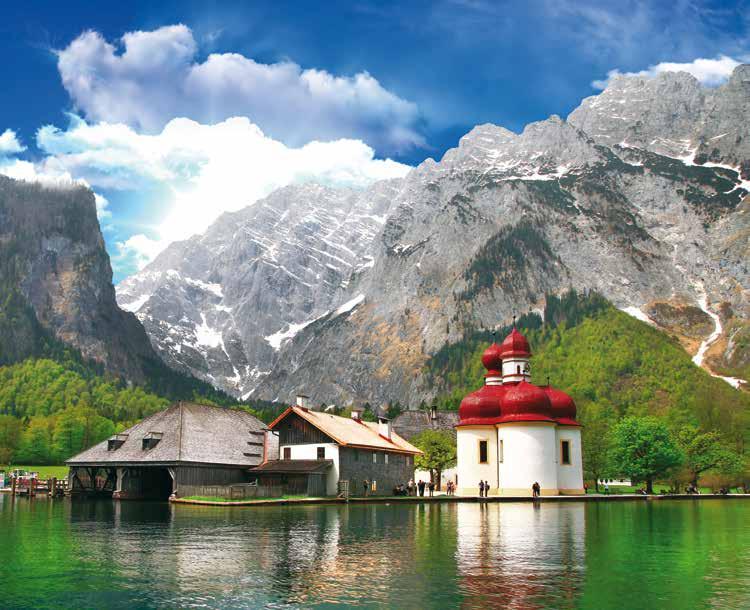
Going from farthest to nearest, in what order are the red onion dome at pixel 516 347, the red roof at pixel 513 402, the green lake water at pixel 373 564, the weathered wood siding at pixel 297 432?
1. the red onion dome at pixel 516 347
2. the red roof at pixel 513 402
3. the weathered wood siding at pixel 297 432
4. the green lake water at pixel 373 564

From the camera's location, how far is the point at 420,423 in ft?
444

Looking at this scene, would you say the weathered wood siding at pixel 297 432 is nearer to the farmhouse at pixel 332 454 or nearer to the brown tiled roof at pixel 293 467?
the farmhouse at pixel 332 454

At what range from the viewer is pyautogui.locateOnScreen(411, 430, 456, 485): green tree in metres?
96.8

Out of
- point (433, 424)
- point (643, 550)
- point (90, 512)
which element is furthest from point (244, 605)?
point (433, 424)

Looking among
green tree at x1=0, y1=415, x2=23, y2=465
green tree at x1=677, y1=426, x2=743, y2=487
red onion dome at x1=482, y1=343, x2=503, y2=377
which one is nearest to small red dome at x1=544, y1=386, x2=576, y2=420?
red onion dome at x1=482, y1=343, x2=503, y2=377

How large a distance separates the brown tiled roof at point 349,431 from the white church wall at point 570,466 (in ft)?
54.6

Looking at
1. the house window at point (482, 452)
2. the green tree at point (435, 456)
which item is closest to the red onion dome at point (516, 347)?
the house window at point (482, 452)

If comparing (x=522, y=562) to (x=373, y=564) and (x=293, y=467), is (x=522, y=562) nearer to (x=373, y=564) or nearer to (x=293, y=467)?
→ (x=373, y=564)

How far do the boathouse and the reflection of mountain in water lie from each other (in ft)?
113

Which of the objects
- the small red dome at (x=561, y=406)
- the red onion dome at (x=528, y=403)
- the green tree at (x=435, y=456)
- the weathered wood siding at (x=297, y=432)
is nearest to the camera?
the weathered wood siding at (x=297, y=432)

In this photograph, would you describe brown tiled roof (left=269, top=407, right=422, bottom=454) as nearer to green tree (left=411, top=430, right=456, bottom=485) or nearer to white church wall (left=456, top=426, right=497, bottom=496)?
green tree (left=411, top=430, right=456, bottom=485)

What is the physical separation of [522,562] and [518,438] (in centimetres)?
5275

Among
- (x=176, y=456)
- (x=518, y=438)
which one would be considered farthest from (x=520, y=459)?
(x=176, y=456)

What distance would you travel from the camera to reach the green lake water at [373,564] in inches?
717
